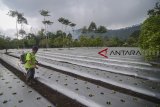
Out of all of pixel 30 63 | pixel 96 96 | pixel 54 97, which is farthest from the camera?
pixel 30 63

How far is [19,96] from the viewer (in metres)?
5.53

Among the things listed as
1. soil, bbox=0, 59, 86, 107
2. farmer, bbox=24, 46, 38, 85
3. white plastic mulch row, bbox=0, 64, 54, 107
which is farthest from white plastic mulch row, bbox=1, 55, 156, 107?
white plastic mulch row, bbox=0, 64, 54, 107

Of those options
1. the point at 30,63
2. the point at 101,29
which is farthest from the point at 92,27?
the point at 30,63

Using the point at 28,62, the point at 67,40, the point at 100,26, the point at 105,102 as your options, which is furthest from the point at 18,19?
the point at 105,102

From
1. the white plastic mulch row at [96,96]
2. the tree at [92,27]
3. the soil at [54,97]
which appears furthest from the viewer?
the tree at [92,27]

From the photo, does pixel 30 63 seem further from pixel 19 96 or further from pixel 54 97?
pixel 54 97

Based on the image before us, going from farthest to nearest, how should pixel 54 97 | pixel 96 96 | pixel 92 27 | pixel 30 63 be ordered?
pixel 92 27
pixel 30 63
pixel 54 97
pixel 96 96

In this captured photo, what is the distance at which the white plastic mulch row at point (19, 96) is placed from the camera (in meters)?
4.89

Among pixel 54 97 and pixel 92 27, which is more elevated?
pixel 92 27

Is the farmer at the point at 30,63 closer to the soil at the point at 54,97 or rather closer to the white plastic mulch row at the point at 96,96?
the soil at the point at 54,97

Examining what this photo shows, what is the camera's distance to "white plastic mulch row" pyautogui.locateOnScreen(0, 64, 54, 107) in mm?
4886

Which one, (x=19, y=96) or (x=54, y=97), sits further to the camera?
(x=19, y=96)

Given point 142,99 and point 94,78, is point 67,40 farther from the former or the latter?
point 142,99

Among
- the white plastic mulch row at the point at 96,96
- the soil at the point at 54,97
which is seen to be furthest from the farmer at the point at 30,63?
the white plastic mulch row at the point at 96,96
